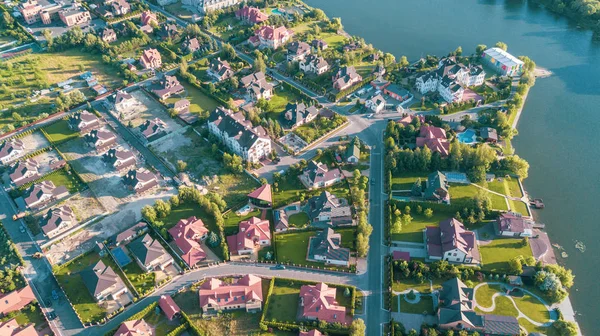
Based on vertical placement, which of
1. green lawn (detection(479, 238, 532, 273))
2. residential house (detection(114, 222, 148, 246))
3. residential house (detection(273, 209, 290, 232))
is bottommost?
green lawn (detection(479, 238, 532, 273))

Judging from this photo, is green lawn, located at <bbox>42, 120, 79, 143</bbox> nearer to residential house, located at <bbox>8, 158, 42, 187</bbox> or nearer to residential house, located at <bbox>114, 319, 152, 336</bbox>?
residential house, located at <bbox>8, 158, 42, 187</bbox>

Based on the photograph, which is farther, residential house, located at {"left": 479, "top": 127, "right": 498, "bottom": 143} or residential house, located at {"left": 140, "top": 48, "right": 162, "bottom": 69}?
residential house, located at {"left": 140, "top": 48, "right": 162, "bottom": 69}

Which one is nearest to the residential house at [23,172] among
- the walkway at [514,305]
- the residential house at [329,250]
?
the residential house at [329,250]

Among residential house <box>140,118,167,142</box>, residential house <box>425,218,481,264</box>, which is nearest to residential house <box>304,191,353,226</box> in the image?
residential house <box>425,218,481,264</box>

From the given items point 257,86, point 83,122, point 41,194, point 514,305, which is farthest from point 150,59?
point 514,305

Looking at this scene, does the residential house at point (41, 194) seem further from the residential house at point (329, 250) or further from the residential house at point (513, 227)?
the residential house at point (513, 227)
